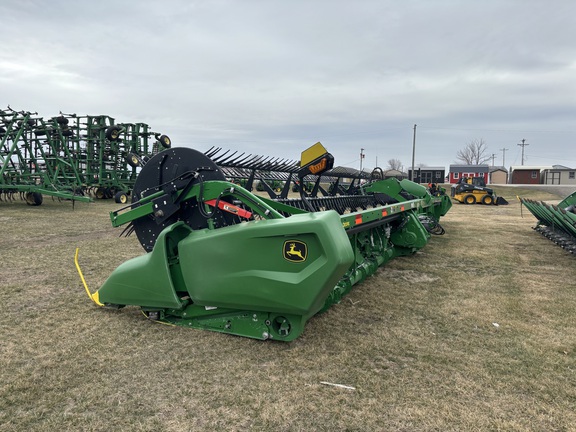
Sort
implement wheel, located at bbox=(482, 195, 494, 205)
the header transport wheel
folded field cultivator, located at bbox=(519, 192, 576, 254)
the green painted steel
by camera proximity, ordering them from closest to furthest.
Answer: the green painted steel, the header transport wheel, folded field cultivator, located at bbox=(519, 192, 576, 254), implement wheel, located at bbox=(482, 195, 494, 205)

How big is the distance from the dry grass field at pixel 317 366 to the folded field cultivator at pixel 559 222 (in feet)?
8.20

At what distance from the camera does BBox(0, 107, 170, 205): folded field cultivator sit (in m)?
15.5

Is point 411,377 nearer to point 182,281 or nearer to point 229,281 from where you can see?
point 229,281

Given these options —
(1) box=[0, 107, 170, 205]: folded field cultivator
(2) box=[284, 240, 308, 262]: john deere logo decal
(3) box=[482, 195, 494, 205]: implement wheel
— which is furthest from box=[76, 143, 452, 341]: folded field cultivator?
(3) box=[482, 195, 494, 205]: implement wheel

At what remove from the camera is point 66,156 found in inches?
691

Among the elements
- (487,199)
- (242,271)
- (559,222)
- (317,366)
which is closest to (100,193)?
(559,222)

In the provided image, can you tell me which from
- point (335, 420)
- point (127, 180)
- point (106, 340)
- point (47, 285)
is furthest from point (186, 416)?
point (127, 180)

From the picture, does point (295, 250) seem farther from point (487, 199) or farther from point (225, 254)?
point (487, 199)

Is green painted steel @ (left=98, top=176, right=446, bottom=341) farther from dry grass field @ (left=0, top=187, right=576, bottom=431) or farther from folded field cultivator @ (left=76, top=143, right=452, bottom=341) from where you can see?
dry grass field @ (left=0, top=187, right=576, bottom=431)

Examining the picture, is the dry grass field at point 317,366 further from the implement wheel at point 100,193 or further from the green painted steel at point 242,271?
the implement wheel at point 100,193

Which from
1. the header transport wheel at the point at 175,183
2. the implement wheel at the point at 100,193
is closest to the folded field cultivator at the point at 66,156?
the implement wheel at the point at 100,193

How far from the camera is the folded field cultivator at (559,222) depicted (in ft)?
23.9

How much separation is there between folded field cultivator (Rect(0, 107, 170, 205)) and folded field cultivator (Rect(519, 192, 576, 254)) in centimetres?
1138

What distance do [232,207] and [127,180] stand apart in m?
17.7
